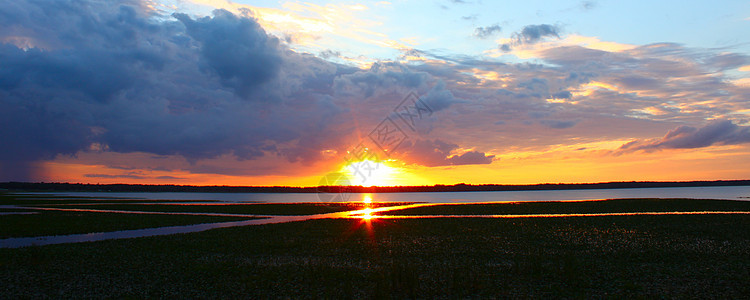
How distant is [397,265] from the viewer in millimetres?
20109

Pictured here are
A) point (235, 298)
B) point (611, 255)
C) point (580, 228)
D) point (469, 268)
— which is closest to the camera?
point (235, 298)

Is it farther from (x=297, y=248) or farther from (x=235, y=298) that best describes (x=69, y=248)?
(x=235, y=298)

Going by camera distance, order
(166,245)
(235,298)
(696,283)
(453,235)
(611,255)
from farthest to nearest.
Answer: (453,235)
(166,245)
(611,255)
(696,283)
(235,298)

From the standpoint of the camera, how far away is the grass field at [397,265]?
17047 millimetres

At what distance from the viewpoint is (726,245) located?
2719cm

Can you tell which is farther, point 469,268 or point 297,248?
point 297,248

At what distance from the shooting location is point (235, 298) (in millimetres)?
16219

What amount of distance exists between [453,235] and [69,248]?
2425cm

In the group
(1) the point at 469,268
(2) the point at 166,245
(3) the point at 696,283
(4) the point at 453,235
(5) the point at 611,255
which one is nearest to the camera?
(3) the point at 696,283

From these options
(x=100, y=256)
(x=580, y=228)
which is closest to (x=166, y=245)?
(x=100, y=256)

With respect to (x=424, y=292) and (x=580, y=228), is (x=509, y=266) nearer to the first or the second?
(x=424, y=292)

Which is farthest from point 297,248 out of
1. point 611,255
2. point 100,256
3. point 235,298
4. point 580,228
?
point 580,228

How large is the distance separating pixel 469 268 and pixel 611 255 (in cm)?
879

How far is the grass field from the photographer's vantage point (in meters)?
17.0
